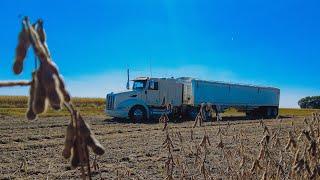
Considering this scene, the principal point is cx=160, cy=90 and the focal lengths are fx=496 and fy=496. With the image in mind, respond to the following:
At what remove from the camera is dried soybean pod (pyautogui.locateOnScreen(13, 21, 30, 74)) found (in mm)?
1422

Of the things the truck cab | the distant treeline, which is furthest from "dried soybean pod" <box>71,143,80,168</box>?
the distant treeline

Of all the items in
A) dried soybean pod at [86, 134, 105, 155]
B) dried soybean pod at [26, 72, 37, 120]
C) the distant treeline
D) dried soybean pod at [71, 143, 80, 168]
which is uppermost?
the distant treeline

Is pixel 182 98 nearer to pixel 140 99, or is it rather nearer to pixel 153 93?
pixel 153 93

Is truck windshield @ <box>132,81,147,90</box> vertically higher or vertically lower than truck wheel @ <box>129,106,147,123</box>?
higher

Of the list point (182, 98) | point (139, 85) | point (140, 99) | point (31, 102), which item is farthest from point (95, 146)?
point (182, 98)

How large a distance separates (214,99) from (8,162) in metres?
28.5

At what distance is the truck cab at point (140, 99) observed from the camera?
33.2 m

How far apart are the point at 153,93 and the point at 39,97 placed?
32920 mm

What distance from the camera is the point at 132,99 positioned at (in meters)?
33.3

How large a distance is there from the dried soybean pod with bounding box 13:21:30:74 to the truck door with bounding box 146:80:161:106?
3243cm

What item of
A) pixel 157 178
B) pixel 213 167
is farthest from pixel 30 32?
pixel 213 167

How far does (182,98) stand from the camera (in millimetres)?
36938

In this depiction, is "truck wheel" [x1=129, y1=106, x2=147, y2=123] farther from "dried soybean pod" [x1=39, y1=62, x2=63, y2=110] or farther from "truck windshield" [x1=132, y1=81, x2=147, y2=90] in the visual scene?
"dried soybean pod" [x1=39, y1=62, x2=63, y2=110]

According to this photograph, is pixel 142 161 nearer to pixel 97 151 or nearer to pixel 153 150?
pixel 153 150
